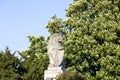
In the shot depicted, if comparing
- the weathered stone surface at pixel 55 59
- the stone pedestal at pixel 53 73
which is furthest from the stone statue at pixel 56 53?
the stone pedestal at pixel 53 73

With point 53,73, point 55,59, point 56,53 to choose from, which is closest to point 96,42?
point 56,53

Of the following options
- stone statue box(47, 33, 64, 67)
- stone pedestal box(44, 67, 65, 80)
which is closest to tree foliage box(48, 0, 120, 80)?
stone statue box(47, 33, 64, 67)

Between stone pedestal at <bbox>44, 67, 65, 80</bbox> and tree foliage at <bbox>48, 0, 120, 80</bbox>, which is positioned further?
tree foliage at <bbox>48, 0, 120, 80</bbox>

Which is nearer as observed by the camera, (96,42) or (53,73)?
(53,73)

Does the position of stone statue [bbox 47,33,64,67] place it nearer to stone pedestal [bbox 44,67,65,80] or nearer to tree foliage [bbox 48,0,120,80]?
stone pedestal [bbox 44,67,65,80]

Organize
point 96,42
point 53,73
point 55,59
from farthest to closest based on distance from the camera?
point 96,42 → point 55,59 → point 53,73

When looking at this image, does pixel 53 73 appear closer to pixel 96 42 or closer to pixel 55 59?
pixel 55 59

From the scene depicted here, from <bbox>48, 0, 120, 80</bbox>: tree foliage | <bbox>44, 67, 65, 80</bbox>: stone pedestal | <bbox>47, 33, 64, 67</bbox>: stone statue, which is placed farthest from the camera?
<bbox>48, 0, 120, 80</bbox>: tree foliage

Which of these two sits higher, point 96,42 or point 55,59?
point 96,42

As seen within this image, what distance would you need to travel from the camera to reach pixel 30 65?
32.5m

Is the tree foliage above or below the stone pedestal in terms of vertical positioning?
above

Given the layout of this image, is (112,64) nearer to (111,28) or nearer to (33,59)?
(111,28)

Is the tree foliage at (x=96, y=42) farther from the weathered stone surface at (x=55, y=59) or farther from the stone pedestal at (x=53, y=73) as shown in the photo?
the stone pedestal at (x=53, y=73)

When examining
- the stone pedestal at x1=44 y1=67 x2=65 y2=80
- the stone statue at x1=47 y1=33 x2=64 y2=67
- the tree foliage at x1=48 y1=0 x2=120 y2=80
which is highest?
the tree foliage at x1=48 y1=0 x2=120 y2=80
